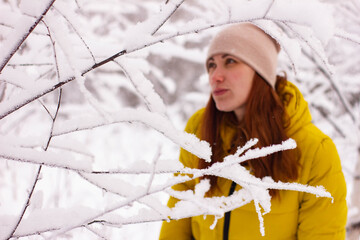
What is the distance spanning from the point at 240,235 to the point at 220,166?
3.69 feet

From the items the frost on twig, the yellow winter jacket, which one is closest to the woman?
the yellow winter jacket

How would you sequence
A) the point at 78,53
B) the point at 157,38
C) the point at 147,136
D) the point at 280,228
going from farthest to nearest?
1. the point at 147,136
2. the point at 280,228
3. the point at 78,53
4. the point at 157,38

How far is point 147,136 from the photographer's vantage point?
11688 mm

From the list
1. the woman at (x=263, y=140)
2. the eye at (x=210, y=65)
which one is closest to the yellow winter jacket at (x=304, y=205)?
the woman at (x=263, y=140)

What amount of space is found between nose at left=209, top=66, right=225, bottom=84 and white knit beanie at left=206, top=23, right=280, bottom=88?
4.0 inches

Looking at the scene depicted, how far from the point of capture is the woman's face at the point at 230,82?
1695 millimetres

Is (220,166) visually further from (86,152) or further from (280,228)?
(280,228)

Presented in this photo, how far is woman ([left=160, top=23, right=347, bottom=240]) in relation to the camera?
1.43 m

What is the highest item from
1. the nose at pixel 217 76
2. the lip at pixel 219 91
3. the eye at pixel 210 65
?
the eye at pixel 210 65

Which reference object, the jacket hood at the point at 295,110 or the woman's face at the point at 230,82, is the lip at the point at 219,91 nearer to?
the woman's face at the point at 230,82

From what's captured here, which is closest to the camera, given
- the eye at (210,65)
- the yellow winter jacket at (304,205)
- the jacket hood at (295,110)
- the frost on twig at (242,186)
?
the frost on twig at (242,186)

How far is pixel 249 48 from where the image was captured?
1734 mm

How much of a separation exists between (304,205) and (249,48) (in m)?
0.90

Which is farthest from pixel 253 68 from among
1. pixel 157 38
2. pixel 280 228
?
pixel 157 38
